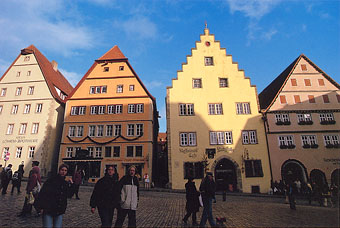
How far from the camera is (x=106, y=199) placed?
16.1ft

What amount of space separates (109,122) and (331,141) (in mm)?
25281

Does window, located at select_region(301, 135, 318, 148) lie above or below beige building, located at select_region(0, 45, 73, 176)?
below

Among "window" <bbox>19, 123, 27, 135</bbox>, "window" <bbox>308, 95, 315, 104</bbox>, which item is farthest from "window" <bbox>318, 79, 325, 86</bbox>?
"window" <bbox>19, 123, 27, 135</bbox>

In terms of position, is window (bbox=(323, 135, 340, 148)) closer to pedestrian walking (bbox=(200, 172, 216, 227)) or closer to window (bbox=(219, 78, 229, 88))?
window (bbox=(219, 78, 229, 88))

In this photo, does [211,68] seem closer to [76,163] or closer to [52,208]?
[76,163]

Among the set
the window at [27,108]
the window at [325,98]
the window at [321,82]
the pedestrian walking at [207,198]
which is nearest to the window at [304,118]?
the window at [325,98]

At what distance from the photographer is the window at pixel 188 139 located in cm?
2386

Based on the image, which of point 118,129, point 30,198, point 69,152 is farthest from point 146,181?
point 30,198

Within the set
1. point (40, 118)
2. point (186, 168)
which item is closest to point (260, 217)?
point (186, 168)

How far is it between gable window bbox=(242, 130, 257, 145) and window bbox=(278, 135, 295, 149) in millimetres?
2652

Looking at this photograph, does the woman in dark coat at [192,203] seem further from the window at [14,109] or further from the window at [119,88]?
the window at [14,109]

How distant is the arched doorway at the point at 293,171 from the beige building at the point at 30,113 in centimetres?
2722

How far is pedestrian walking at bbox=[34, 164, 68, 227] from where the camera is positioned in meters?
4.39

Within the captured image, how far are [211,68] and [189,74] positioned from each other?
2.86 m
